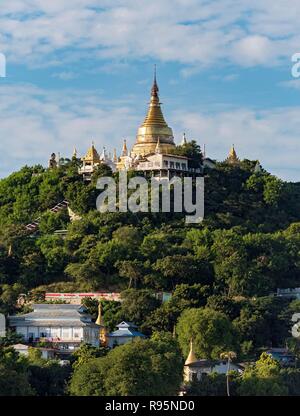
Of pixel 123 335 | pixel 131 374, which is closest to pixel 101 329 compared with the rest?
pixel 123 335

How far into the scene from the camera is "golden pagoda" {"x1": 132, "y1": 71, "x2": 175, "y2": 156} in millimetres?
69000

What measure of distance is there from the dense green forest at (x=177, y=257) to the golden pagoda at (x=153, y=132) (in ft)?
9.68

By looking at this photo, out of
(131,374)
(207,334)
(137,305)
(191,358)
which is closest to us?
(131,374)

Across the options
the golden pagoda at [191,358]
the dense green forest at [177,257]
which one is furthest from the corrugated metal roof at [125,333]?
the golden pagoda at [191,358]

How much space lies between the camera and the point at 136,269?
56.5 m

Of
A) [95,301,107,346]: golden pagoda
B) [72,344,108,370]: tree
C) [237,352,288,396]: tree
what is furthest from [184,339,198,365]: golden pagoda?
[95,301,107,346]: golden pagoda

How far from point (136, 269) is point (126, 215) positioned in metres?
5.68

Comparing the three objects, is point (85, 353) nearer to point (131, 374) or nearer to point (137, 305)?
point (131, 374)

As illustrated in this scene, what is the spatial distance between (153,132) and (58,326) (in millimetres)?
19341

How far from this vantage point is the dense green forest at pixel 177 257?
53469 mm

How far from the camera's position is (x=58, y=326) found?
2053 inches

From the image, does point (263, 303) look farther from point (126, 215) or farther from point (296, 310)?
point (126, 215)

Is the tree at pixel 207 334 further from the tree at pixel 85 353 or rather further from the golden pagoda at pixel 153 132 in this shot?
the golden pagoda at pixel 153 132

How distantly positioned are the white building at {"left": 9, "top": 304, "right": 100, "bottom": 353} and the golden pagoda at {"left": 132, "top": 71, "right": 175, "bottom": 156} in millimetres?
17108
